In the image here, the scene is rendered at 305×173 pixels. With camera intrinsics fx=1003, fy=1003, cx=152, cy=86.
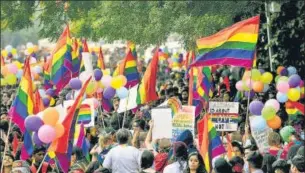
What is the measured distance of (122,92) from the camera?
17531mm

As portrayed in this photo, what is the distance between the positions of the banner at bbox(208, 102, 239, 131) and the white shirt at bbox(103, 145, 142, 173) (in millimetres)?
3157

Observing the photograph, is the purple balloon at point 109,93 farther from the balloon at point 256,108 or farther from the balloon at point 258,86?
the balloon at point 256,108

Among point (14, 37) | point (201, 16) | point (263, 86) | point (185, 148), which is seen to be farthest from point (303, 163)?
point (14, 37)

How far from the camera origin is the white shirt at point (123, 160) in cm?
1207

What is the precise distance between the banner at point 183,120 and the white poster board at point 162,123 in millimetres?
75

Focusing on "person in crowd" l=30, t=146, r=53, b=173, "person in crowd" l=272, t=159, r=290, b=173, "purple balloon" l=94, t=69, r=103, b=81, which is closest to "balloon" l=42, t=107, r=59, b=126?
"person in crowd" l=30, t=146, r=53, b=173

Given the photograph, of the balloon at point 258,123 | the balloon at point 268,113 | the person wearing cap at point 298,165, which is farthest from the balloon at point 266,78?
the person wearing cap at point 298,165

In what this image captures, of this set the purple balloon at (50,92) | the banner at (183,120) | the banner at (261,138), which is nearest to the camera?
the banner at (261,138)

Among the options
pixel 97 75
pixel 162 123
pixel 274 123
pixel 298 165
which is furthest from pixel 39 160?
pixel 97 75

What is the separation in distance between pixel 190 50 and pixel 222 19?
A: 110 cm

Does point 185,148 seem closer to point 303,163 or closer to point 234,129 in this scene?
point 303,163

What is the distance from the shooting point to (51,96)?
69.1 feet

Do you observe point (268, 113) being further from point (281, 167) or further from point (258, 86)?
point (258, 86)

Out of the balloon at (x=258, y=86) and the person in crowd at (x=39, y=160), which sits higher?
the balloon at (x=258, y=86)
